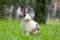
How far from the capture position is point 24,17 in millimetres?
6809

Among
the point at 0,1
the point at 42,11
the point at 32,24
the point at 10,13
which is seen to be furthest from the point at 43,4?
the point at 32,24

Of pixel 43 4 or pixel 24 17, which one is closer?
pixel 24 17

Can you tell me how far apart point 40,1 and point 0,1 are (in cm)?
413

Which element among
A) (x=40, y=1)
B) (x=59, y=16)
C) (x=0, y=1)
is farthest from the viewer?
(x=59, y=16)

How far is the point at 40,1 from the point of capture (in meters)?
19.5

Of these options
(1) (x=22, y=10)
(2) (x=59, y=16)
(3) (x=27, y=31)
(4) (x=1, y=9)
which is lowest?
(2) (x=59, y=16)

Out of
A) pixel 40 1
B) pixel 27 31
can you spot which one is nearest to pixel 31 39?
pixel 27 31

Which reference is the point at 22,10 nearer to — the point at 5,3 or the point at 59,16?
the point at 5,3

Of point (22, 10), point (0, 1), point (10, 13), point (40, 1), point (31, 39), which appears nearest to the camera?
point (31, 39)

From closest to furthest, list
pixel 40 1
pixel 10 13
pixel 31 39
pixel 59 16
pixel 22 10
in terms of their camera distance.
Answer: pixel 31 39 < pixel 22 10 < pixel 40 1 < pixel 10 13 < pixel 59 16

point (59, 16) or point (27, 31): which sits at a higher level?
point (27, 31)

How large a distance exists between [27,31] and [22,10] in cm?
53

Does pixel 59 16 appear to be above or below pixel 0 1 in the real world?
below

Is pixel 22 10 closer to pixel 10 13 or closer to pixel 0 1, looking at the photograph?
pixel 0 1
